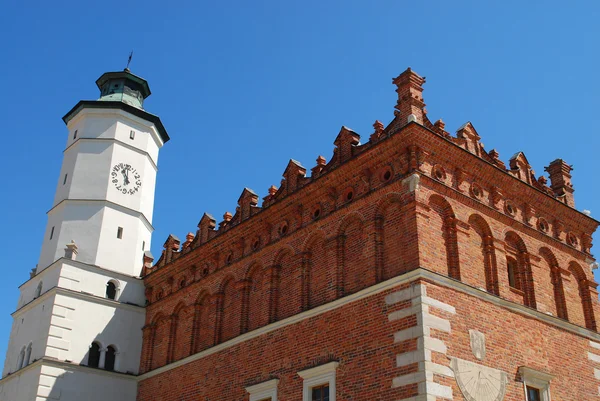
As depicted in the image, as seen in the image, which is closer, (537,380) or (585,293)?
(537,380)

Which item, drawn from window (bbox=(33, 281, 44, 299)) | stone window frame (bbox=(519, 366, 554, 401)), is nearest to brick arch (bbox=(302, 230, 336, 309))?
stone window frame (bbox=(519, 366, 554, 401))

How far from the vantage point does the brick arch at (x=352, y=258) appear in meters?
18.2

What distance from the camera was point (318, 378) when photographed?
17922 mm

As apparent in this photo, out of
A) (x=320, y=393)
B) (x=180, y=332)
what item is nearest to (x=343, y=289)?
(x=320, y=393)

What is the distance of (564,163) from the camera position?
23172mm

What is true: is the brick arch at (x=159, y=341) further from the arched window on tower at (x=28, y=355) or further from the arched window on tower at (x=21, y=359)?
the arched window on tower at (x=21, y=359)

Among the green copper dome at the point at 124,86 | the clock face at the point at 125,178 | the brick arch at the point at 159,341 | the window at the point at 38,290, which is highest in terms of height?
the green copper dome at the point at 124,86

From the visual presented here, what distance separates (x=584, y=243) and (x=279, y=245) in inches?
383

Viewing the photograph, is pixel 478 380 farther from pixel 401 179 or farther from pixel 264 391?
pixel 264 391

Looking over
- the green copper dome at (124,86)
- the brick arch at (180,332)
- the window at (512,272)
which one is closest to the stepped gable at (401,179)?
the window at (512,272)

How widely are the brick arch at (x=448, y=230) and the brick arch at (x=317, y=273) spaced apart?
10.4 ft

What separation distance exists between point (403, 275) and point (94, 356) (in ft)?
44.7

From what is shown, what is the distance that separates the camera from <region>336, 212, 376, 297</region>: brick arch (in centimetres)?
1817

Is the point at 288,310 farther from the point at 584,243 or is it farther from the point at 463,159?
the point at 584,243
